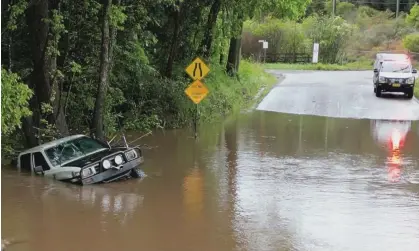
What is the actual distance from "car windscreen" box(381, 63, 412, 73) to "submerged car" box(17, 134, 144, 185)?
819 inches

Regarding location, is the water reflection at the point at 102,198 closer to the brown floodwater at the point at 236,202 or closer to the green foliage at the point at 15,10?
the brown floodwater at the point at 236,202

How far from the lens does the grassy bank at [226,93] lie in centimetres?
2270

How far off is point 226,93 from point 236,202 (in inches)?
630

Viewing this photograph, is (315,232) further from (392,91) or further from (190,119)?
(392,91)

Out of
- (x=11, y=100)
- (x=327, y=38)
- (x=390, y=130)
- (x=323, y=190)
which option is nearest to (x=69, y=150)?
(x=11, y=100)

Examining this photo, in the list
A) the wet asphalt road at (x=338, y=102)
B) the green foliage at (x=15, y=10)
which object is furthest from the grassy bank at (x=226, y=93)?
the green foliage at (x=15, y=10)

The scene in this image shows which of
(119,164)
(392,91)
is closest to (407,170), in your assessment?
(119,164)

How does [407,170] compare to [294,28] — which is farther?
[294,28]

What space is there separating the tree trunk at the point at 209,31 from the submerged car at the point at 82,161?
1171cm

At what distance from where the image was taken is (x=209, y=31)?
23.7 meters

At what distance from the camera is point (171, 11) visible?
2227 centimetres

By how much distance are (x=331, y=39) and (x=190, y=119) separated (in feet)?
144

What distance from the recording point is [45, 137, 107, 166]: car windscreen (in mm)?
12102

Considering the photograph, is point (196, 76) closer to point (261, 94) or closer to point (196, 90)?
point (196, 90)
